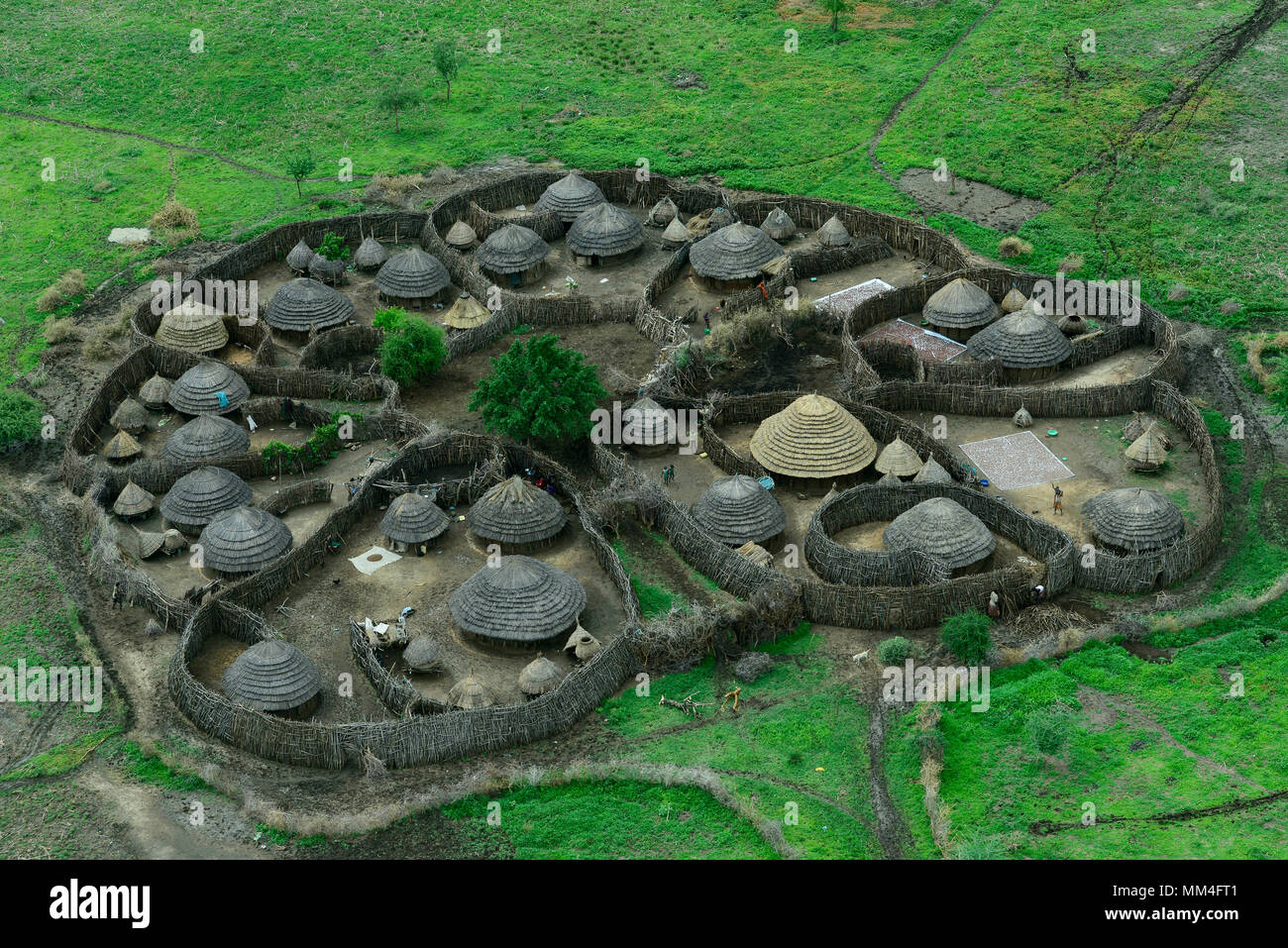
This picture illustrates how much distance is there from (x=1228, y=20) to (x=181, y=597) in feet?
189

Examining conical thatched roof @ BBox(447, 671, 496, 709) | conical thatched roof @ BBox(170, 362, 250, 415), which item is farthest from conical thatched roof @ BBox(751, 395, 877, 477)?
conical thatched roof @ BBox(170, 362, 250, 415)

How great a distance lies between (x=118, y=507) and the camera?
4178 cm

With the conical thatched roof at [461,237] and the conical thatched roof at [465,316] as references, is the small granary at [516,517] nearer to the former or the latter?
the conical thatched roof at [465,316]

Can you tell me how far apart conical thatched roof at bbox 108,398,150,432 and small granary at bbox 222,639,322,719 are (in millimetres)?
13406

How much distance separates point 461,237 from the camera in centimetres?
5644

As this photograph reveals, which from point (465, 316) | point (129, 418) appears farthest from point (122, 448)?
point (465, 316)

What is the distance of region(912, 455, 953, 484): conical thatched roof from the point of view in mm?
41375

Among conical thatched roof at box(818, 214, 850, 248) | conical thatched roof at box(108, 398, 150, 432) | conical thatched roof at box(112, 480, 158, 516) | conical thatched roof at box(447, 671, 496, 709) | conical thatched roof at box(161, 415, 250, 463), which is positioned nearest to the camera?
conical thatched roof at box(447, 671, 496, 709)

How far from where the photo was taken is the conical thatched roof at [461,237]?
185 feet

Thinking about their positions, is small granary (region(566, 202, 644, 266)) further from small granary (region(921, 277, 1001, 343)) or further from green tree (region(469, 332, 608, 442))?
small granary (region(921, 277, 1001, 343))

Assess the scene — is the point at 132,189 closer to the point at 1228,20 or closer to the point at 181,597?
the point at 181,597

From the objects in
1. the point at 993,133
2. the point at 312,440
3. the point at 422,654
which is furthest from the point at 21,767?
the point at 993,133

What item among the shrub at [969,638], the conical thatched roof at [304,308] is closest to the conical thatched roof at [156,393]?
the conical thatched roof at [304,308]

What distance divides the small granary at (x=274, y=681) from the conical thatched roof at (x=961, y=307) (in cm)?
2482
